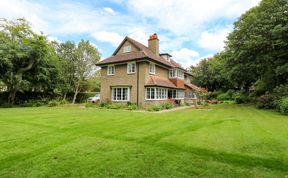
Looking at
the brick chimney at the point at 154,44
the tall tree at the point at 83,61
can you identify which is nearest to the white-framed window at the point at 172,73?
the brick chimney at the point at 154,44

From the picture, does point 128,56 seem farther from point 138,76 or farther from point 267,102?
point 267,102

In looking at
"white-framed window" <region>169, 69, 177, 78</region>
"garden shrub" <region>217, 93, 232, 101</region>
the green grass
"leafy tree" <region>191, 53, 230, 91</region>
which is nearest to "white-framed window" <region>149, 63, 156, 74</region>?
"white-framed window" <region>169, 69, 177, 78</region>

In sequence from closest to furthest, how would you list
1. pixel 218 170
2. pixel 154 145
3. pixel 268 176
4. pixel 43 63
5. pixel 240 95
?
pixel 268 176 < pixel 218 170 < pixel 154 145 < pixel 43 63 < pixel 240 95

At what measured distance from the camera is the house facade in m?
21.8

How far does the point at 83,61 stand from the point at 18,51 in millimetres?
12438

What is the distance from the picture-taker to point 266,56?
19688mm

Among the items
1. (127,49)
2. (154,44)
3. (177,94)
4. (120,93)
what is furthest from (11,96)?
(177,94)

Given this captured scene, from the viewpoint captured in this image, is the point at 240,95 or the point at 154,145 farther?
the point at 240,95

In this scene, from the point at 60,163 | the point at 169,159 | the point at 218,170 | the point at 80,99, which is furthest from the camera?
the point at 80,99

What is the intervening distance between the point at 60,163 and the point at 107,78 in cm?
2048

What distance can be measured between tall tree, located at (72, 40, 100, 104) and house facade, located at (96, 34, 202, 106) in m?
11.5

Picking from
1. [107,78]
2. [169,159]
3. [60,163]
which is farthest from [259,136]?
[107,78]

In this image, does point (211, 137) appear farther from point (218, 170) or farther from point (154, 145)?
point (218, 170)

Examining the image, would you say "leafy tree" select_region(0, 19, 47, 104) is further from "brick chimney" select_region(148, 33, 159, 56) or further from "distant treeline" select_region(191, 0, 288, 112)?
"distant treeline" select_region(191, 0, 288, 112)
